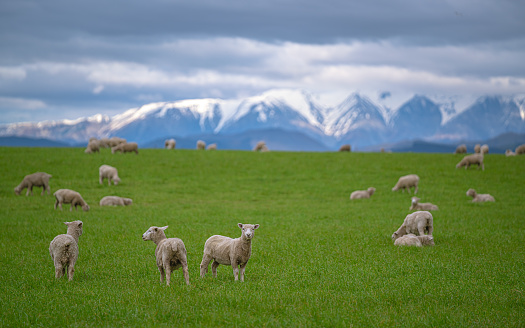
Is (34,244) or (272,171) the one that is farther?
(272,171)

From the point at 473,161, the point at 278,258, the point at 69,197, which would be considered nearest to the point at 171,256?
the point at 278,258

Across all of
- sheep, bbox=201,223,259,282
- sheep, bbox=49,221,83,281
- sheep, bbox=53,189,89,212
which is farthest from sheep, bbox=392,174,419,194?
sheep, bbox=49,221,83,281

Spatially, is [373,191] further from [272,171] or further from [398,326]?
[398,326]

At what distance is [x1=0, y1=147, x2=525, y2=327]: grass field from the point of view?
9.94m

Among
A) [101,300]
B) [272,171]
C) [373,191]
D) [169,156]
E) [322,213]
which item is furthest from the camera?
[169,156]

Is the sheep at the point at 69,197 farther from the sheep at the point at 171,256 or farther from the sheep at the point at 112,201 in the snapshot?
the sheep at the point at 171,256

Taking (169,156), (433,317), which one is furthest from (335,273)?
(169,156)

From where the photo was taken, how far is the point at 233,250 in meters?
12.7

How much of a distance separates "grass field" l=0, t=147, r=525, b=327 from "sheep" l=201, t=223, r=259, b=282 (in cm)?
55

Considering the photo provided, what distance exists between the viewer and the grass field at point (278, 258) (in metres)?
9.94

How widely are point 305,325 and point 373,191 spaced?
1214 inches

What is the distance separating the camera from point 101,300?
430 inches

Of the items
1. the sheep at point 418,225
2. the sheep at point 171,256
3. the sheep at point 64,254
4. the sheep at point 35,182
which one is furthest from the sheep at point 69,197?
the sheep at point 418,225

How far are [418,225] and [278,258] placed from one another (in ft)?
22.2
